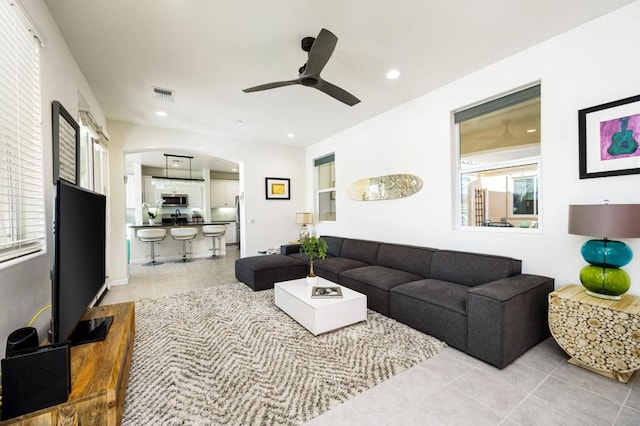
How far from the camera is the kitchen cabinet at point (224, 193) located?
9.38 metres

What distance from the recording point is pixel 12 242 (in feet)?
4.83

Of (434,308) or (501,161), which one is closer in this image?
(434,308)

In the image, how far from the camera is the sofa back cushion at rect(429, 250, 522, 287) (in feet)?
8.62

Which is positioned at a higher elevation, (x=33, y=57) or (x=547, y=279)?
(x=33, y=57)

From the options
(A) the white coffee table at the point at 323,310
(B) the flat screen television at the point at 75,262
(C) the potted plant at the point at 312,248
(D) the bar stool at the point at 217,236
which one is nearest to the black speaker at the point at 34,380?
(B) the flat screen television at the point at 75,262

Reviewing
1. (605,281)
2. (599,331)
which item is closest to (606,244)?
(605,281)

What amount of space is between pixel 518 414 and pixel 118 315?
2.78 meters

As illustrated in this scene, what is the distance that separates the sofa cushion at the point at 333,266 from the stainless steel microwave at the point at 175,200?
20.3 ft

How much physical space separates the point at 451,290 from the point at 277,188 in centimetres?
433

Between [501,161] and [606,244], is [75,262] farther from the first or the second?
[501,161]

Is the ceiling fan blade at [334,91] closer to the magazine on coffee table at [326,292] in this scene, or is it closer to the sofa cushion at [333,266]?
the magazine on coffee table at [326,292]

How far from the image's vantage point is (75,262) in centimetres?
156

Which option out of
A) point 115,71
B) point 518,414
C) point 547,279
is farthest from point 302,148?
point 518,414

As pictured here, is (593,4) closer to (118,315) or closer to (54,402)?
(54,402)
